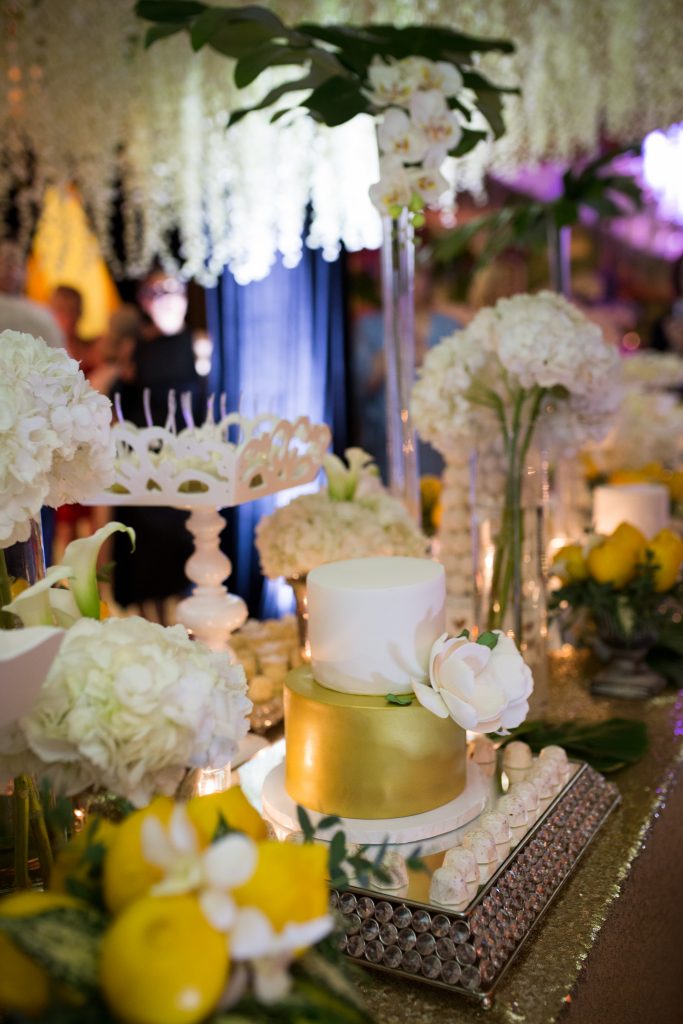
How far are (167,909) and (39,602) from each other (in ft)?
1.04

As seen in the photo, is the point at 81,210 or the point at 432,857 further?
the point at 81,210

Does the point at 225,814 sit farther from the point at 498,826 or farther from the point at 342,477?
the point at 342,477

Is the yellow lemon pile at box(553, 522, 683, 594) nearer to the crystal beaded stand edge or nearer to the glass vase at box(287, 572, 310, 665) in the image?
the glass vase at box(287, 572, 310, 665)

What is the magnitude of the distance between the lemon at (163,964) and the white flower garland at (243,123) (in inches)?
121

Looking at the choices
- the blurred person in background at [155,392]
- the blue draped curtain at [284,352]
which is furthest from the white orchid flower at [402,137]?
the blue draped curtain at [284,352]

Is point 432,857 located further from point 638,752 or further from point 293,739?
point 638,752

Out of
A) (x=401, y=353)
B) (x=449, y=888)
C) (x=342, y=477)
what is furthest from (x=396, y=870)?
(x=401, y=353)

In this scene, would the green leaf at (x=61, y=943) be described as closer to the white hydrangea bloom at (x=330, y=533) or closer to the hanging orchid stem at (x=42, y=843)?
the hanging orchid stem at (x=42, y=843)

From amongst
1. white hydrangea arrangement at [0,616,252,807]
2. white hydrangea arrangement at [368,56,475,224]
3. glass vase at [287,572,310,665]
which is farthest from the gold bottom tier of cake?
white hydrangea arrangement at [368,56,475,224]

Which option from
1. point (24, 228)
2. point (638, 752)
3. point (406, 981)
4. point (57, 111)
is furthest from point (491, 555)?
point (24, 228)

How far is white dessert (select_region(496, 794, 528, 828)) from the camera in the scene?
0.98 m

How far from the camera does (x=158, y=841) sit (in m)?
0.53

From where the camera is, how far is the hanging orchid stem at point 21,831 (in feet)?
2.61

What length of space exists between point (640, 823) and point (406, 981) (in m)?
0.43
